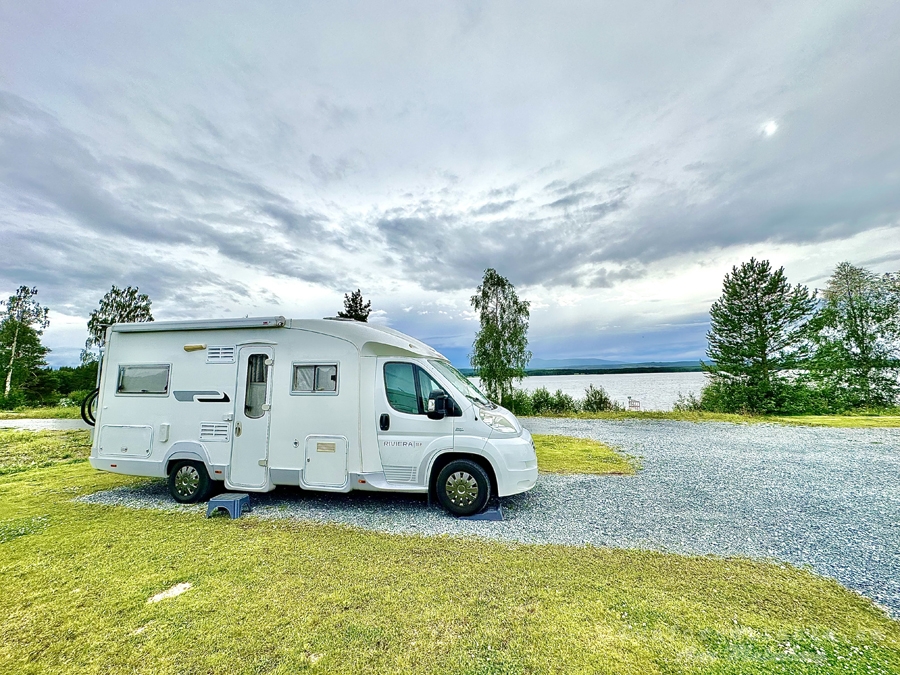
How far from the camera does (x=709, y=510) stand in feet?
16.9

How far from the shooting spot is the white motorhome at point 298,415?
500 cm

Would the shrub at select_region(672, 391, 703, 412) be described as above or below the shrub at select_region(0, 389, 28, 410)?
below

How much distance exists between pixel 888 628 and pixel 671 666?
1827 mm

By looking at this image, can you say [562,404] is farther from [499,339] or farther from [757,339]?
[757,339]

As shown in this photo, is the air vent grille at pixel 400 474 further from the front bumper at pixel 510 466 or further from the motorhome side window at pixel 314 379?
the motorhome side window at pixel 314 379

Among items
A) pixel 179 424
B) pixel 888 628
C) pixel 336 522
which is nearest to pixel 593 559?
pixel 888 628

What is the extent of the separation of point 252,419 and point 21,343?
3849 cm

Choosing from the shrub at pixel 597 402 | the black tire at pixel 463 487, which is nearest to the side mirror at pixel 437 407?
the black tire at pixel 463 487

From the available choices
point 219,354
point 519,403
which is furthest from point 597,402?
point 219,354

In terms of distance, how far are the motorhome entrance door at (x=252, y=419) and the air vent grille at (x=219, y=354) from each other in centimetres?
19

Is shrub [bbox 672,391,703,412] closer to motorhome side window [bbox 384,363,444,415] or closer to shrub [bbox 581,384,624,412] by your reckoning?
shrub [bbox 581,384,624,412]

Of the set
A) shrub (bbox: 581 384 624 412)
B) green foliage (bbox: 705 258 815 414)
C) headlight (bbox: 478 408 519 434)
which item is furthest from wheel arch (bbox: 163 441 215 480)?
green foliage (bbox: 705 258 815 414)

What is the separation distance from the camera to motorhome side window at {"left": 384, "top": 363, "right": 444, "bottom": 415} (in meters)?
5.13

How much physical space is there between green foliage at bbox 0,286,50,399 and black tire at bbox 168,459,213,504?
34992 millimetres
